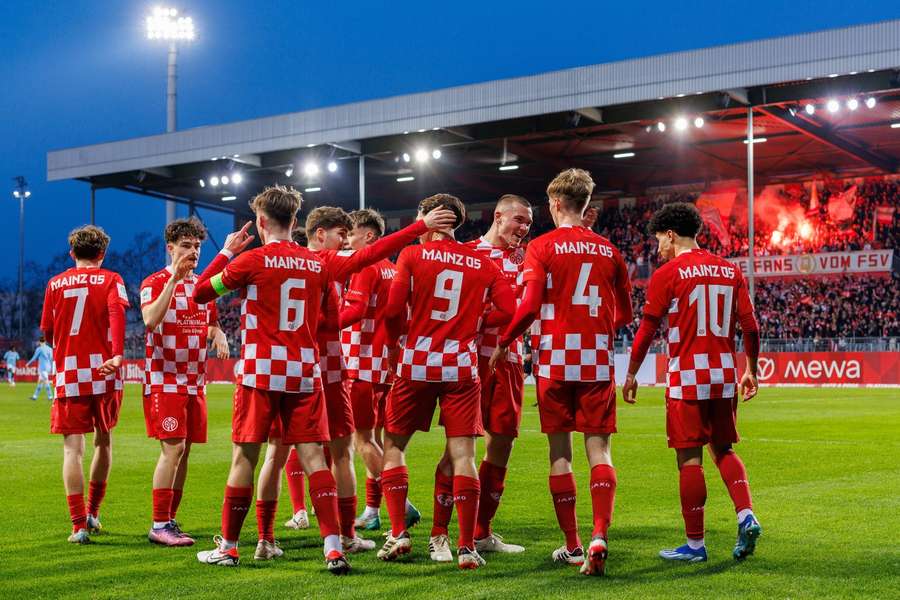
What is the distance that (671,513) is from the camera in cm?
799

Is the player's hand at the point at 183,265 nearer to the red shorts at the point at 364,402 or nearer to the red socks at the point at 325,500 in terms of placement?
the red shorts at the point at 364,402

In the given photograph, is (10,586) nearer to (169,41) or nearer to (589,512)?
(589,512)

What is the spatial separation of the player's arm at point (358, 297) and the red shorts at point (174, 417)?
1.16 meters

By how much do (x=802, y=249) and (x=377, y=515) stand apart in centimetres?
3733

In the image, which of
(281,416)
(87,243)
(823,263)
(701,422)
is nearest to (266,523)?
(281,416)

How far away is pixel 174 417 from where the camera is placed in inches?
277

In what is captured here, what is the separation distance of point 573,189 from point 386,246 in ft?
3.79

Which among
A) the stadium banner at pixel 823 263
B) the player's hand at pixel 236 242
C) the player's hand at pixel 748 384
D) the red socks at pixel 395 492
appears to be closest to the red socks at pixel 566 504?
the red socks at pixel 395 492

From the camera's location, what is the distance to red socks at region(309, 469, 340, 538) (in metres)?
5.91

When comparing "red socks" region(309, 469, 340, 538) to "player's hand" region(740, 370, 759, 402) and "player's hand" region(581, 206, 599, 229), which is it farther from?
"player's hand" region(740, 370, 759, 402)

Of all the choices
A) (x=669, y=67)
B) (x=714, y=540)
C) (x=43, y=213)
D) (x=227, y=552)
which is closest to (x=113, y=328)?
(x=227, y=552)

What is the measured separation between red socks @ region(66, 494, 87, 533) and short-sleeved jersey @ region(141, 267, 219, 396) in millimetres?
860

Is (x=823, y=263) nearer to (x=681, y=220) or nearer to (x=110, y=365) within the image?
(x=681, y=220)

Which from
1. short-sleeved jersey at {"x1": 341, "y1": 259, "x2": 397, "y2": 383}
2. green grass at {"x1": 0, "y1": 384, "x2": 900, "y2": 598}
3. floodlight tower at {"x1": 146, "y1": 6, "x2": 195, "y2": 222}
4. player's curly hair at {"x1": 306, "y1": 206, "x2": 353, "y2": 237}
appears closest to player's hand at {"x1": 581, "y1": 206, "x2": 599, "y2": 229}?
short-sleeved jersey at {"x1": 341, "y1": 259, "x2": 397, "y2": 383}
